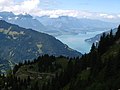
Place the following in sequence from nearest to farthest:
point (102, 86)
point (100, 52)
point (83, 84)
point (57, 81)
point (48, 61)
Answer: point (102, 86), point (83, 84), point (57, 81), point (100, 52), point (48, 61)

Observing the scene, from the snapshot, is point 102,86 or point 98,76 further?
point 98,76

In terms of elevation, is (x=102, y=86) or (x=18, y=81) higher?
(x=102, y=86)

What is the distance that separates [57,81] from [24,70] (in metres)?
63.6

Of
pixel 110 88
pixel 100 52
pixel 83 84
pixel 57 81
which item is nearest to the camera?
pixel 110 88

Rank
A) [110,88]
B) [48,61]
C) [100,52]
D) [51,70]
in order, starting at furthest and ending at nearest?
[48,61] → [51,70] → [100,52] → [110,88]

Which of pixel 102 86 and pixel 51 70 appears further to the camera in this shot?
pixel 51 70

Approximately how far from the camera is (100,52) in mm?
151375

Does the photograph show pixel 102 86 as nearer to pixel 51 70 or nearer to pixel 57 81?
pixel 57 81

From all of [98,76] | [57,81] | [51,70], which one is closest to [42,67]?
[51,70]

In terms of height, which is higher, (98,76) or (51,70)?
(98,76)

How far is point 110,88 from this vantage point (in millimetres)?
73938

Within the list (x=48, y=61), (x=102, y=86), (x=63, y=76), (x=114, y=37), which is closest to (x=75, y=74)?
(x=63, y=76)

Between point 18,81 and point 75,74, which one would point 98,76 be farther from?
point 18,81

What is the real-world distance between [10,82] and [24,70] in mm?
29560
